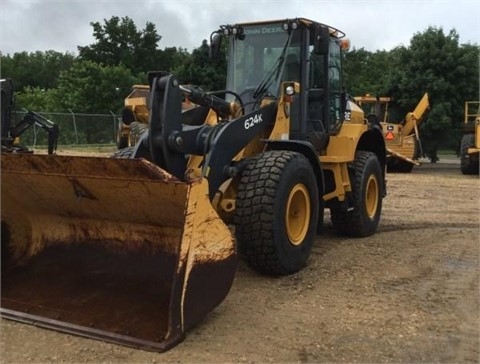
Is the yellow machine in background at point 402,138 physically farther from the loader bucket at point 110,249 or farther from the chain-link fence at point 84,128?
the chain-link fence at point 84,128

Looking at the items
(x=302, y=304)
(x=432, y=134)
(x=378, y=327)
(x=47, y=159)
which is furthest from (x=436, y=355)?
(x=432, y=134)

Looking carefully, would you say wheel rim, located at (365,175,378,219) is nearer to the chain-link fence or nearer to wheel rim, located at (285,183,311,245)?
wheel rim, located at (285,183,311,245)

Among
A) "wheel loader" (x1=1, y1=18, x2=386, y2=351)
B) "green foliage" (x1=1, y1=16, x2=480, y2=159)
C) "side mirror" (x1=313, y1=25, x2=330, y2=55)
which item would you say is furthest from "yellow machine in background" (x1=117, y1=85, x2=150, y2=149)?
"side mirror" (x1=313, y1=25, x2=330, y2=55)

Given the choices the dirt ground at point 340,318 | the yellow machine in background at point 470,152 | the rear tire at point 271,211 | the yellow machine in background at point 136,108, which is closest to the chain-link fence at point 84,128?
the yellow machine in background at point 136,108

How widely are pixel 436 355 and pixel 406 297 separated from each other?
1247 mm

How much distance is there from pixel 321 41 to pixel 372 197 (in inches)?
106

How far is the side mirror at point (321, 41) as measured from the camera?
642 centimetres

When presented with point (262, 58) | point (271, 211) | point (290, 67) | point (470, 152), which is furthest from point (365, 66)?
point (271, 211)

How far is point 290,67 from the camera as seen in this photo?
6.62 meters

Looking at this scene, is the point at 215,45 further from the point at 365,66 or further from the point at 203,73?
the point at 365,66

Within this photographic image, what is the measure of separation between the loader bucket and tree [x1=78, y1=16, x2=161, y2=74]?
4732 cm

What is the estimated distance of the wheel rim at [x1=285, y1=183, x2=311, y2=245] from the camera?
225 inches

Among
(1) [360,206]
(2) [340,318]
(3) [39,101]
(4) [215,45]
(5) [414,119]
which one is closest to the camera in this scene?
(2) [340,318]

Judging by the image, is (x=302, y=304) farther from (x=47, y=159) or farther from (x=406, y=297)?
(x=47, y=159)
